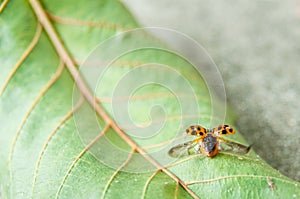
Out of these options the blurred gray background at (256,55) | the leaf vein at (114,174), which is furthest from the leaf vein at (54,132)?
the blurred gray background at (256,55)

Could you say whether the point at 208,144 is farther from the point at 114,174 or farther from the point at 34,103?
the point at 34,103

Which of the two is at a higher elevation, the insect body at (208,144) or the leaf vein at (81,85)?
the leaf vein at (81,85)

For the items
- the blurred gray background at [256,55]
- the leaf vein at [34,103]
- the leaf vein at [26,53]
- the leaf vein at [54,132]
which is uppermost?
the leaf vein at [26,53]

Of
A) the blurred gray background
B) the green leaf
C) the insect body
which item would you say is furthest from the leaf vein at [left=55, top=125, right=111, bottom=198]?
the blurred gray background

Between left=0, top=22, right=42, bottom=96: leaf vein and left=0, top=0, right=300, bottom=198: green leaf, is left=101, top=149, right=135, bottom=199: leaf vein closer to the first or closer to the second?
left=0, top=0, right=300, bottom=198: green leaf

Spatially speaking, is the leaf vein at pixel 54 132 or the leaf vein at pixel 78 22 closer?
the leaf vein at pixel 54 132

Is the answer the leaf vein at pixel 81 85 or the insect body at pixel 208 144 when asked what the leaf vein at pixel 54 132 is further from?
the insect body at pixel 208 144

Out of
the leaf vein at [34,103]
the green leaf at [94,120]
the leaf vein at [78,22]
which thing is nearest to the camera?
the green leaf at [94,120]

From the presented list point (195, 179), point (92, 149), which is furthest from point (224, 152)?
point (92, 149)
